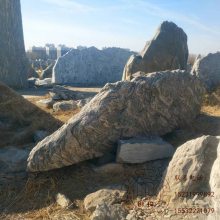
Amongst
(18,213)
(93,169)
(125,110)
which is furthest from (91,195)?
(125,110)

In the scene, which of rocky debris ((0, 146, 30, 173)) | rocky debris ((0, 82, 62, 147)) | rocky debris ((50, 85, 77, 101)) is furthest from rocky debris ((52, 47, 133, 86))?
rocky debris ((0, 146, 30, 173))

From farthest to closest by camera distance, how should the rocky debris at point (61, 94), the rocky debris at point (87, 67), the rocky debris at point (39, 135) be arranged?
the rocky debris at point (87, 67) < the rocky debris at point (61, 94) < the rocky debris at point (39, 135)

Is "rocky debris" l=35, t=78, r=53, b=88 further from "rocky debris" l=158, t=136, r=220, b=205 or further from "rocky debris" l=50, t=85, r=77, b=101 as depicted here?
"rocky debris" l=158, t=136, r=220, b=205

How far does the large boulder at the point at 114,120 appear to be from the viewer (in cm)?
416

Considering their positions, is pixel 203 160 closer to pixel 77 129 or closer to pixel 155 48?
pixel 77 129

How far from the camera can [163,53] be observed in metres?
9.11

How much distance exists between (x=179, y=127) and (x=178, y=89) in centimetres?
49

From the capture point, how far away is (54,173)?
14.1ft

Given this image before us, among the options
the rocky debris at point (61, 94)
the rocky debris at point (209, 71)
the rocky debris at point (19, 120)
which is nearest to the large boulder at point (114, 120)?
the rocky debris at point (19, 120)

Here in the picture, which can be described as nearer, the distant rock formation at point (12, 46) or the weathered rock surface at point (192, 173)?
the weathered rock surface at point (192, 173)

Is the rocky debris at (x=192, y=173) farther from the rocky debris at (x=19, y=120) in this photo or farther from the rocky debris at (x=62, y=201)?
the rocky debris at (x=19, y=120)

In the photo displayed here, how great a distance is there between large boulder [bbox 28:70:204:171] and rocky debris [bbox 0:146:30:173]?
1.72ft

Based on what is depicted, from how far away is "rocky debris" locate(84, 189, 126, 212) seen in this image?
140 inches

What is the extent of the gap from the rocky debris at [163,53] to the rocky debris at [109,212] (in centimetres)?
561
